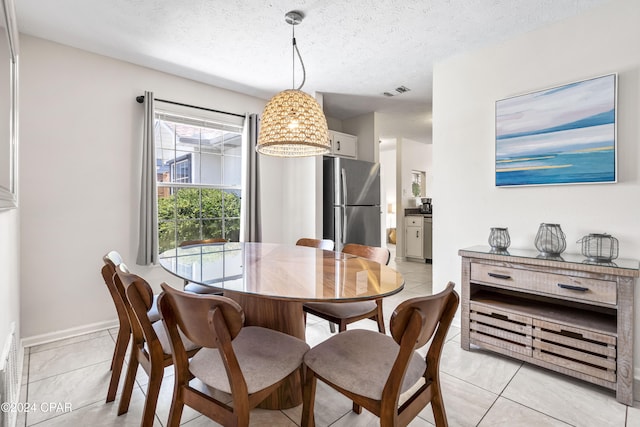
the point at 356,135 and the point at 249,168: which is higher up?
the point at 356,135

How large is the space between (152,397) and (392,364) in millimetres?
1047

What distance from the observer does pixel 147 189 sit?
301 centimetres

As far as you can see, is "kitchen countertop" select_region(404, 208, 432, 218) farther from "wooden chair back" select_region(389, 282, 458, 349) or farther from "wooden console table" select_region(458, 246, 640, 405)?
"wooden chair back" select_region(389, 282, 458, 349)

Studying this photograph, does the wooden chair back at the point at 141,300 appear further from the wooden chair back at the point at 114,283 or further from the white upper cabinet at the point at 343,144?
the white upper cabinet at the point at 343,144

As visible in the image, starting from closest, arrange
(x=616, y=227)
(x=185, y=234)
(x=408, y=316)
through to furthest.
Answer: (x=408, y=316) < (x=616, y=227) < (x=185, y=234)

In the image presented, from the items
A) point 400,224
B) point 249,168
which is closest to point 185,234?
point 249,168

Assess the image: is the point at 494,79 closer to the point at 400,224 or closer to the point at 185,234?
the point at 185,234

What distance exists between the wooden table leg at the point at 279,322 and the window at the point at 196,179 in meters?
2.02

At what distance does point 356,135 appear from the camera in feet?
16.3

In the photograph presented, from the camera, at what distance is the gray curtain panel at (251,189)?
368 centimetres

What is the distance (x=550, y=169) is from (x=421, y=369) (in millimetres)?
1879

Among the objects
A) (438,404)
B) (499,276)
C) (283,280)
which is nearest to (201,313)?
(283,280)

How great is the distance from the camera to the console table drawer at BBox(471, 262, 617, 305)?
73.3 inches

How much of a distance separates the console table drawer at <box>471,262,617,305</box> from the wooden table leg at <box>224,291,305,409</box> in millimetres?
1461
